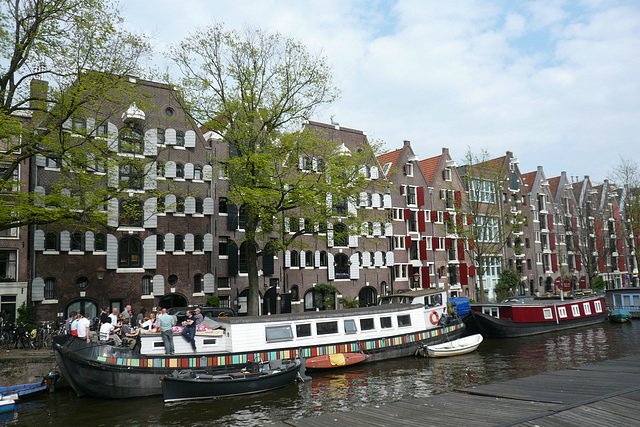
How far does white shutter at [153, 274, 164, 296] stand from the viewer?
3188 centimetres

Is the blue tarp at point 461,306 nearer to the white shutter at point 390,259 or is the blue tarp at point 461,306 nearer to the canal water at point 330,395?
the canal water at point 330,395

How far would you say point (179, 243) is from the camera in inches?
1316

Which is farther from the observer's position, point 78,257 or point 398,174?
point 398,174

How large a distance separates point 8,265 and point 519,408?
90.0 ft

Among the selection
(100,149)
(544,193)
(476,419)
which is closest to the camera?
(476,419)

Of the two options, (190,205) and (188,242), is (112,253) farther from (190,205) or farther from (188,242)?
(190,205)

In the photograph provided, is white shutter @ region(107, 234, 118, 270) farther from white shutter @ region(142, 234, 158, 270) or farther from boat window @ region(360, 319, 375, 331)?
boat window @ region(360, 319, 375, 331)

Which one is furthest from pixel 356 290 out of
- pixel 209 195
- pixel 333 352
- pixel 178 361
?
pixel 178 361

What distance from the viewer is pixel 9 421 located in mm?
15695

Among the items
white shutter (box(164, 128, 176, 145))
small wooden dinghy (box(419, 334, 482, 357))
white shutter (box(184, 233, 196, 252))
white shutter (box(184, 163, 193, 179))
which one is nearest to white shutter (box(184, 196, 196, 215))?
white shutter (box(184, 163, 193, 179))

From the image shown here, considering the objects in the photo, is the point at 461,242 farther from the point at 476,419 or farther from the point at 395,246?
the point at 476,419

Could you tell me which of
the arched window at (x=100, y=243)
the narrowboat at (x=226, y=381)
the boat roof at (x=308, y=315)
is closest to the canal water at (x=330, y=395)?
the narrowboat at (x=226, y=381)

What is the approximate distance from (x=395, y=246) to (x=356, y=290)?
20.3ft

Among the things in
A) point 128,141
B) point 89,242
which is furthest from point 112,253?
point 128,141
